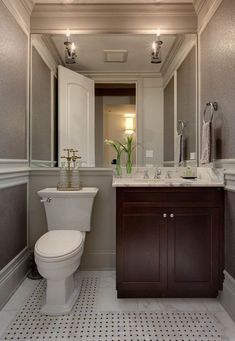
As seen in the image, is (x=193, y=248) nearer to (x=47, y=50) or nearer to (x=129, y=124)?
(x=129, y=124)

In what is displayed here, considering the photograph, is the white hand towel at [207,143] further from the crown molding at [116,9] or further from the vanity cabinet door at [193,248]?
the crown molding at [116,9]

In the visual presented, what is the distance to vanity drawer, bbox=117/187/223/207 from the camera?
1814 millimetres

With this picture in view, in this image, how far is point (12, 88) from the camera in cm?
199

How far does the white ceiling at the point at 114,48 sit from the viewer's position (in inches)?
92.7

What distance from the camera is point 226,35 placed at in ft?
5.74

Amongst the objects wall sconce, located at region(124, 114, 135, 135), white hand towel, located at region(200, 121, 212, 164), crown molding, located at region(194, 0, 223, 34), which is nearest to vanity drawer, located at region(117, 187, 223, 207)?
white hand towel, located at region(200, 121, 212, 164)

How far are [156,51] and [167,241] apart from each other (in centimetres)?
170

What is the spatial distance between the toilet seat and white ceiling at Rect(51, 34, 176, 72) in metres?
1.53

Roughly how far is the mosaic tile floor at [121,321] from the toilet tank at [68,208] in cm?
53

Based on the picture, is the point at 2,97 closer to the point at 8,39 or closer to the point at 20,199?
the point at 8,39

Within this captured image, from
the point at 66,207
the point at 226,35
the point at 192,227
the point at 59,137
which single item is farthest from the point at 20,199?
the point at 226,35

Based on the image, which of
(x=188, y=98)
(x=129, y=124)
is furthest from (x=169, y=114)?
(x=129, y=124)

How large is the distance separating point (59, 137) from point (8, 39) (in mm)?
891

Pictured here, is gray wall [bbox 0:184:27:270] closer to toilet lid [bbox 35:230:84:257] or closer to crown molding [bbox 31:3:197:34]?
toilet lid [bbox 35:230:84:257]
